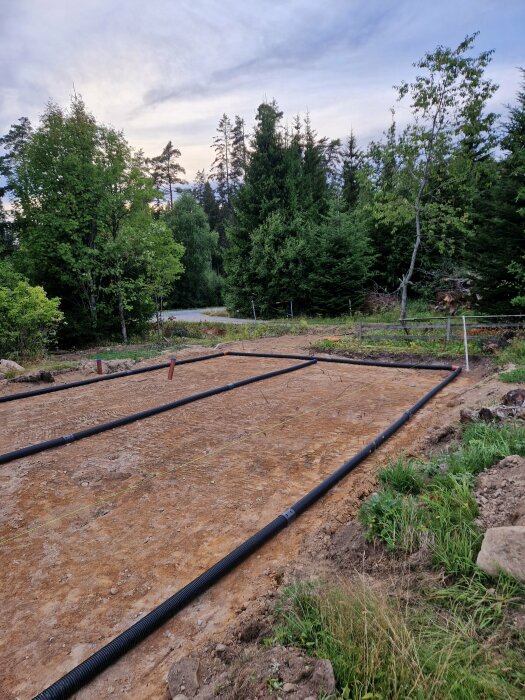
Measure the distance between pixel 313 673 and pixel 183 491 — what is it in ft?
6.93

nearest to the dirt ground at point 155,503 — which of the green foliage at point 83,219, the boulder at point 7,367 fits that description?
the boulder at point 7,367

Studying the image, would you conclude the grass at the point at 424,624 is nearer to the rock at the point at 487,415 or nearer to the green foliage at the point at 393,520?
the green foliage at the point at 393,520

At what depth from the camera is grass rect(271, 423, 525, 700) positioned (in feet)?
4.52

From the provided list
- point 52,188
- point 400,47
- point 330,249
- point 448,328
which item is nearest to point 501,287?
point 448,328

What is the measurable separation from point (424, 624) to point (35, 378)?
7.59 meters

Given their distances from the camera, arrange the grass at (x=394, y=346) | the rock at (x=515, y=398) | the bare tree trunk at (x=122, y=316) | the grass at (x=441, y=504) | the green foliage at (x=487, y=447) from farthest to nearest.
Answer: the bare tree trunk at (x=122, y=316) → the grass at (x=394, y=346) → the rock at (x=515, y=398) → the green foliage at (x=487, y=447) → the grass at (x=441, y=504)

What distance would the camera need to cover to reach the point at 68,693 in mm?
1645

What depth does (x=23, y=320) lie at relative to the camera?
8.95m

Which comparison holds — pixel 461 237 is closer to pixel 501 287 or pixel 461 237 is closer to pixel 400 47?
pixel 501 287

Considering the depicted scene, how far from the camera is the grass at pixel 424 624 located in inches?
54.2

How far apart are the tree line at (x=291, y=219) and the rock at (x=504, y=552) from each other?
7.97 meters

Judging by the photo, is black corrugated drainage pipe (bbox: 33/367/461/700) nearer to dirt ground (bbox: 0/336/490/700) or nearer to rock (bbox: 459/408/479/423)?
dirt ground (bbox: 0/336/490/700)

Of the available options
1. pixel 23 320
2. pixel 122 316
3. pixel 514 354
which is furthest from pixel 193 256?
pixel 514 354

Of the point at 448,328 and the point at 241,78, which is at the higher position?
the point at 241,78
